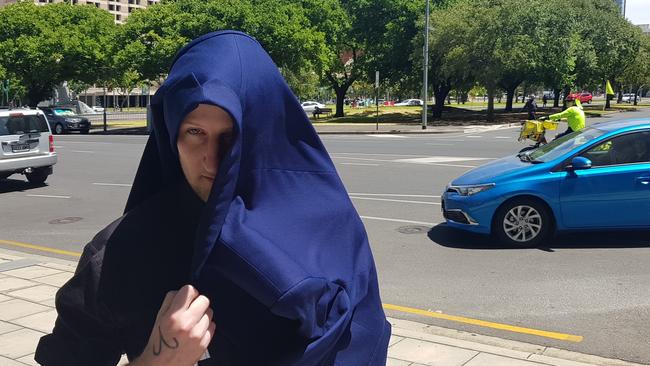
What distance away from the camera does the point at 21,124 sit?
14141 millimetres

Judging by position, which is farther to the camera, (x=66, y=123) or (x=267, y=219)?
(x=66, y=123)

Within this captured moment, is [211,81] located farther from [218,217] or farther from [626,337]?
[626,337]

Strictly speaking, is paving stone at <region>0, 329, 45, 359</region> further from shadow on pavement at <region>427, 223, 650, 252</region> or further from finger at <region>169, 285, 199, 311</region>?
shadow on pavement at <region>427, 223, 650, 252</region>

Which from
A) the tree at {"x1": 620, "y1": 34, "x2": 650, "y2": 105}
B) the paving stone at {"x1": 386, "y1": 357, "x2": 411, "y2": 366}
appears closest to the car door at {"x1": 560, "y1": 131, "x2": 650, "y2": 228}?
the paving stone at {"x1": 386, "y1": 357, "x2": 411, "y2": 366}

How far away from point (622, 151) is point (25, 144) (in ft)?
38.9

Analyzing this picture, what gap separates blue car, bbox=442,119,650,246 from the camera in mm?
7855

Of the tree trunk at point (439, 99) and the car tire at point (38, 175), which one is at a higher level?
the tree trunk at point (439, 99)

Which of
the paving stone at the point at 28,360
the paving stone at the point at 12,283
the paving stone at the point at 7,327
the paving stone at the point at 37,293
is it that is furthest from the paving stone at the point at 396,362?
the paving stone at the point at 12,283

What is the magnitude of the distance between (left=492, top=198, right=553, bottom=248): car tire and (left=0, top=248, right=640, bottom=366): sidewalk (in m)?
3.14

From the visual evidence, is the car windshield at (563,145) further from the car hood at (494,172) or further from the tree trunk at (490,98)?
the tree trunk at (490,98)

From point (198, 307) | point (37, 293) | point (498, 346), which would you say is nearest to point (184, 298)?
point (198, 307)

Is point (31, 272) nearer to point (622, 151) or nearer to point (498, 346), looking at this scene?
point (498, 346)

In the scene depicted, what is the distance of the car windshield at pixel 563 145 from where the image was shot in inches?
329

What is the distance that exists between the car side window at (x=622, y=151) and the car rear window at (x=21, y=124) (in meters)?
11.5
